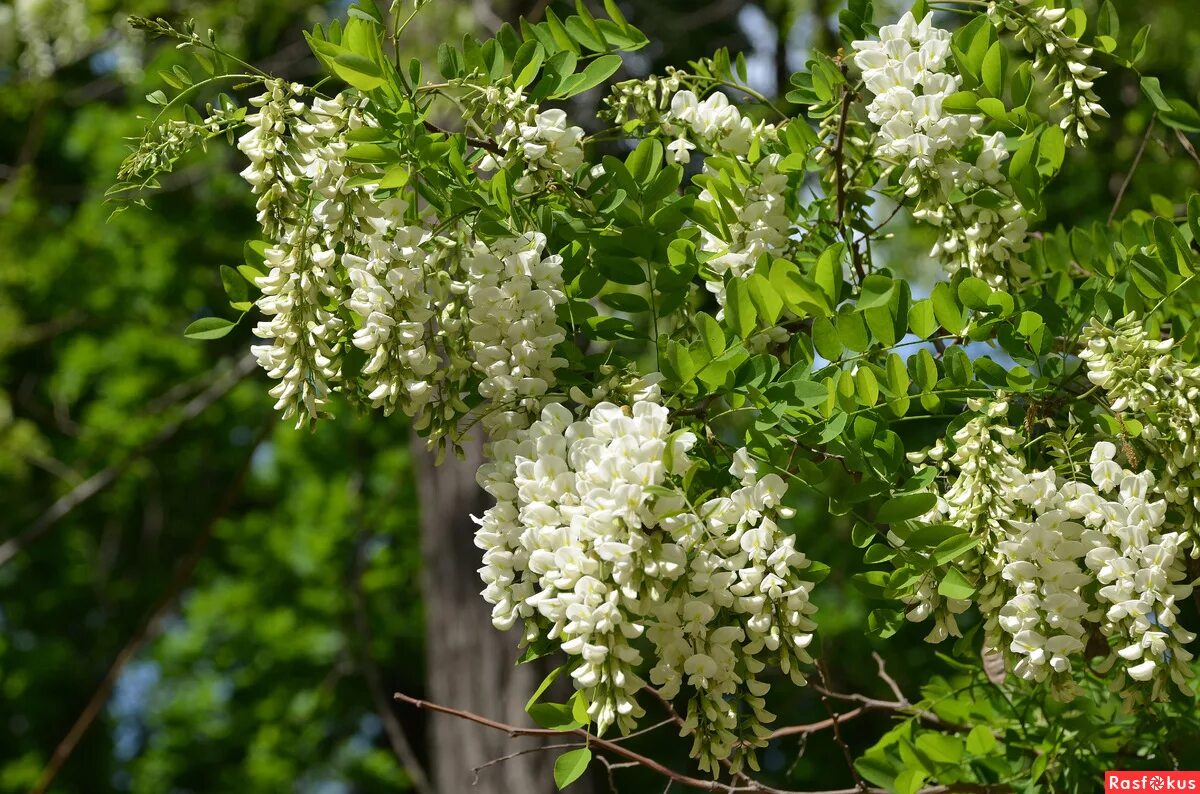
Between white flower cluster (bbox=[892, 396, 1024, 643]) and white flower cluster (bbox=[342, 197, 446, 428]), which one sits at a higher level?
white flower cluster (bbox=[342, 197, 446, 428])

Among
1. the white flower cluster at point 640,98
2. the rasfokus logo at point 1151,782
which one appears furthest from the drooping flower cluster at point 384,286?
the rasfokus logo at point 1151,782

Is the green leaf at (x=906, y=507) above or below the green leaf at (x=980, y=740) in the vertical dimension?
above

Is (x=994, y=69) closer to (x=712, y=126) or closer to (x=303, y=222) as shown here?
(x=712, y=126)

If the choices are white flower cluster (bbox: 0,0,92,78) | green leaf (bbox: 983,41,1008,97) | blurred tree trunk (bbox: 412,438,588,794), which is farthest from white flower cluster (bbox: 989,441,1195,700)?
white flower cluster (bbox: 0,0,92,78)

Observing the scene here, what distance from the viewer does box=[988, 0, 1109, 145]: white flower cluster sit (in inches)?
50.6

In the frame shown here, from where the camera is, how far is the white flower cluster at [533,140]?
1.16 meters

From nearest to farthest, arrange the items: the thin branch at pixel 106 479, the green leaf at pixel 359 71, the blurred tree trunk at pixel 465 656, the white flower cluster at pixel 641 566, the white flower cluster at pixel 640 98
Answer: the white flower cluster at pixel 641 566, the green leaf at pixel 359 71, the white flower cluster at pixel 640 98, the blurred tree trunk at pixel 465 656, the thin branch at pixel 106 479

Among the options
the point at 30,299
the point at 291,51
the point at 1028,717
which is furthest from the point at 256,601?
the point at 1028,717

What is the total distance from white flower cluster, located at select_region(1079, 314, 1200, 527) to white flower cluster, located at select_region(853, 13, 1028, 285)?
20cm

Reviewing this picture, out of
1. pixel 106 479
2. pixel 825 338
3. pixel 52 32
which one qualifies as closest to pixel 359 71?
pixel 825 338

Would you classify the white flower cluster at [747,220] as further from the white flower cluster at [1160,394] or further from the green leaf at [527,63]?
the white flower cluster at [1160,394]

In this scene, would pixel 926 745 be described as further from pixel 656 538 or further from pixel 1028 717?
pixel 656 538

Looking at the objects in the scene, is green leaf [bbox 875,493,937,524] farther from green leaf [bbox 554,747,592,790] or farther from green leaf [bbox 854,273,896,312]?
green leaf [bbox 554,747,592,790]

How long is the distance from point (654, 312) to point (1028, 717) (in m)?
0.79
